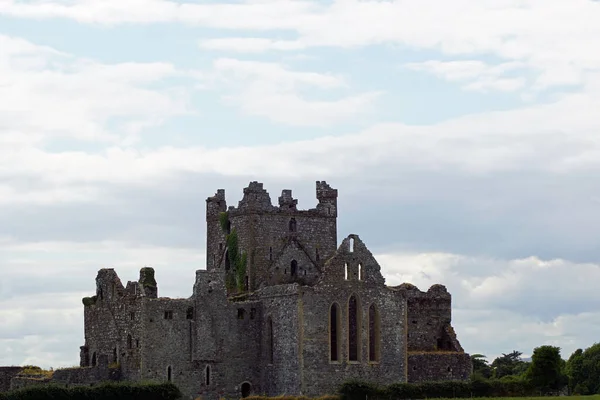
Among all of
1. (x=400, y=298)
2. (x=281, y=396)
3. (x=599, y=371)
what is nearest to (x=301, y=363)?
(x=281, y=396)

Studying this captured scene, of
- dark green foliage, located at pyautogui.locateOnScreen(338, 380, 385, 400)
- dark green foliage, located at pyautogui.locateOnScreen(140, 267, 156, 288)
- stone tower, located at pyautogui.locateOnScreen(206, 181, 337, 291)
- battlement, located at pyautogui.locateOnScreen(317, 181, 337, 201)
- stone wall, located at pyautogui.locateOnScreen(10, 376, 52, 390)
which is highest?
battlement, located at pyautogui.locateOnScreen(317, 181, 337, 201)

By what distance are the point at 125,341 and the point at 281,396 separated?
1151 centimetres

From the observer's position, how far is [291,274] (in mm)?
94188

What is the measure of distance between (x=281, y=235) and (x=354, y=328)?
10009 mm

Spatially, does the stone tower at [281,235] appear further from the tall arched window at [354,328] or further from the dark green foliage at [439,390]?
the dark green foliage at [439,390]

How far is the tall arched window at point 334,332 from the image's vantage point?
8681 centimetres

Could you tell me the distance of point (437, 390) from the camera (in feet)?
276

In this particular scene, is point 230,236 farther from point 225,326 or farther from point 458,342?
point 458,342

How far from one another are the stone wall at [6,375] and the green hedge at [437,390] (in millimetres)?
25289

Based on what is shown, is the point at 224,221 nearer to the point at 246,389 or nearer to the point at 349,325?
Result: the point at 246,389

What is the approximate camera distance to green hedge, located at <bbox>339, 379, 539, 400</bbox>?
82250 millimetres

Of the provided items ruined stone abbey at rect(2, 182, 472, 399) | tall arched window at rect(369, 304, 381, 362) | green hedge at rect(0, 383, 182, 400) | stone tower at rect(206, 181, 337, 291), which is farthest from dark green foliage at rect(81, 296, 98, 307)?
tall arched window at rect(369, 304, 381, 362)

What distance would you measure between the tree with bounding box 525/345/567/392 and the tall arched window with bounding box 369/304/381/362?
30.5ft

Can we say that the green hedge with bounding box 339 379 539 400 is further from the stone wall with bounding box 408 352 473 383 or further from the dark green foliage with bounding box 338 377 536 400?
the stone wall with bounding box 408 352 473 383
